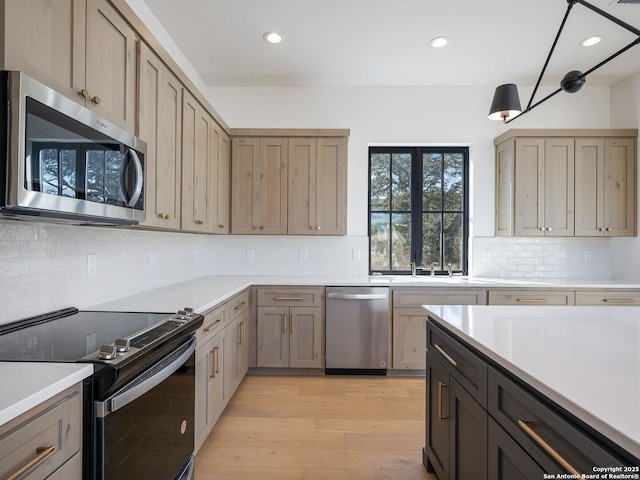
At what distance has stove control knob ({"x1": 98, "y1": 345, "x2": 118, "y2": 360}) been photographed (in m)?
1.00

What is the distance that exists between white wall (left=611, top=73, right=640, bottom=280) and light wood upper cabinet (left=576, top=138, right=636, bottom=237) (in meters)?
0.21

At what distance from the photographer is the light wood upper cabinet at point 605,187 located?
10.9ft

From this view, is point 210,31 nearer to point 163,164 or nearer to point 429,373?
point 163,164

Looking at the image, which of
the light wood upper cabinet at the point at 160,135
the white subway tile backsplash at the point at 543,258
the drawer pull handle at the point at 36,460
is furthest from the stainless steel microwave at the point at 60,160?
the white subway tile backsplash at the point at 543,258

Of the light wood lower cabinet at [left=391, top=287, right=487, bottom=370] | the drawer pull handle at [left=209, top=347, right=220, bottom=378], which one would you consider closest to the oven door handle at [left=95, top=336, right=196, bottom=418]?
the drawer pull handle at [left=209, top=347, right=220, bottom=378]

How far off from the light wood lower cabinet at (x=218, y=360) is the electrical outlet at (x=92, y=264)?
673 millimetres

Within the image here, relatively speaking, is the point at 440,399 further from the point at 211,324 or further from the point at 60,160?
the point at 60,160

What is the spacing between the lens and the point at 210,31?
2748mm

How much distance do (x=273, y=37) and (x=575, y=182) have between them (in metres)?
3.25

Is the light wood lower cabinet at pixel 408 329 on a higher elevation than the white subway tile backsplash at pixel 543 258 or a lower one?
lower

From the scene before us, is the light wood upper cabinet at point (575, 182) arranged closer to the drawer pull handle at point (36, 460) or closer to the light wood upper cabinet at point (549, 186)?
the light wood upper cabinet at point (549, 186)

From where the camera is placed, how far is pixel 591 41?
2.87 meters

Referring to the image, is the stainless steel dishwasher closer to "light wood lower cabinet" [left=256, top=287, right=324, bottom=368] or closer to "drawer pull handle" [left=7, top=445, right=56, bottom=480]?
"light wood lower cabinet" [left=256, top=287, right=324, bottom=368]

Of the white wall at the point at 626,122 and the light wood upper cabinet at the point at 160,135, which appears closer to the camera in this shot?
the light wood upper cabinet at the point at 160,135
